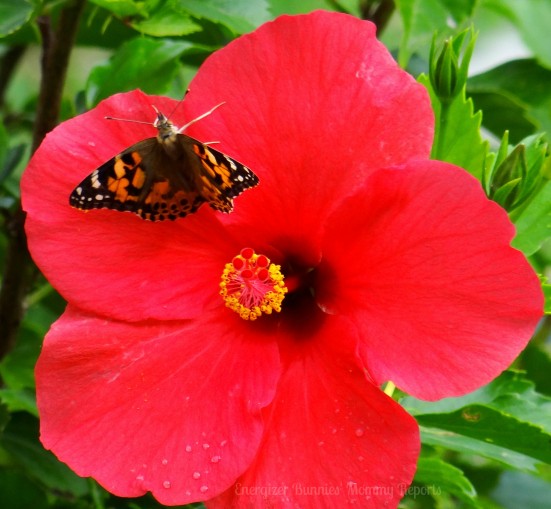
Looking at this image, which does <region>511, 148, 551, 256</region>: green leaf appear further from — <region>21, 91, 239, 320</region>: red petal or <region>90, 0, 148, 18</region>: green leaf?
<region>90, 0, 148, 18</region>: green leaf

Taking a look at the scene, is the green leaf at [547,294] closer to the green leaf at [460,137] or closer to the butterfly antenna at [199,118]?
the green leaf at [460,137]

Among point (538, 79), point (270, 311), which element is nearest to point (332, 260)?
point (270, 311)

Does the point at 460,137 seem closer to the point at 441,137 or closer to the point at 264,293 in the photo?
the point at 441,137

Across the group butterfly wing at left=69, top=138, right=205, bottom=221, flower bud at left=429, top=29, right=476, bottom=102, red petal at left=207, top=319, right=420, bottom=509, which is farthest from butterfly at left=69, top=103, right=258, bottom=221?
flower bud at left=429, top=29, right=476, bottom=102

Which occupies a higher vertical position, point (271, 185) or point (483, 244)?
point (483, 244)

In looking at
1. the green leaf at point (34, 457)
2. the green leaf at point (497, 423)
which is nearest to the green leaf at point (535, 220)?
the green leaf at point (497, 423)

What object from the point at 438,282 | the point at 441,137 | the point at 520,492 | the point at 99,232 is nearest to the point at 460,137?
the point at 441,137

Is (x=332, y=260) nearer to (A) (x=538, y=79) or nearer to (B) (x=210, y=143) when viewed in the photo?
(B) (x=210, y=143)
